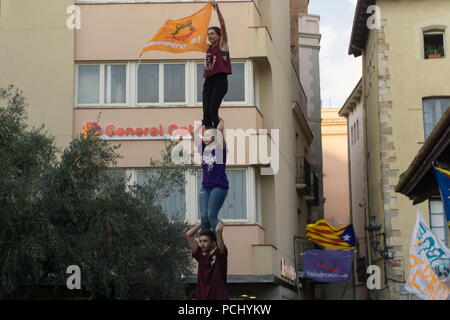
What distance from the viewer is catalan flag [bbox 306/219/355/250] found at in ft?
114

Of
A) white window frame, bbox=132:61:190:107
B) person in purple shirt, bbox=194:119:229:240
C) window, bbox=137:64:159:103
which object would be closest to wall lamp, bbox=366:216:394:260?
white window frame, bbox=132:61:190:107

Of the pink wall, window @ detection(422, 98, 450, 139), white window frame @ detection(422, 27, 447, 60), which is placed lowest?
window @ detection(422, 98, 450, 139)

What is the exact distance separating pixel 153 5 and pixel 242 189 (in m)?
6.84

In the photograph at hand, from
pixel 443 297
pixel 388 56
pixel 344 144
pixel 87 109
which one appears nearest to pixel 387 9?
pixel 388 56

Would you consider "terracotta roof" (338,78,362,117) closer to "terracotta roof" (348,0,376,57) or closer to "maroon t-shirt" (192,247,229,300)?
"terracotta roof" (348,0,376,57)

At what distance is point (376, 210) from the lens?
118 feet

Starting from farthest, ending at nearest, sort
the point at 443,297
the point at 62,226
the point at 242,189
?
the point at 242,189
the point at 62,226
the point at 443,297

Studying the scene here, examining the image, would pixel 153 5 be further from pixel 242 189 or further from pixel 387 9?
pixel 387 9

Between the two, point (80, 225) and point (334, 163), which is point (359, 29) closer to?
point (80, 225)

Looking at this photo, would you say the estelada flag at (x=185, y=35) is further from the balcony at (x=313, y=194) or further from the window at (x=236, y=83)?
the balcony at (x=313, y=194)

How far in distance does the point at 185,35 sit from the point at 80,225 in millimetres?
7865

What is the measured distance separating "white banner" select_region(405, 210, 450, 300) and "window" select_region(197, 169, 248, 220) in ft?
41.7

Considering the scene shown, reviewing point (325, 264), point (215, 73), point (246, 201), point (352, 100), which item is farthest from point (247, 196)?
point (352, 100)
